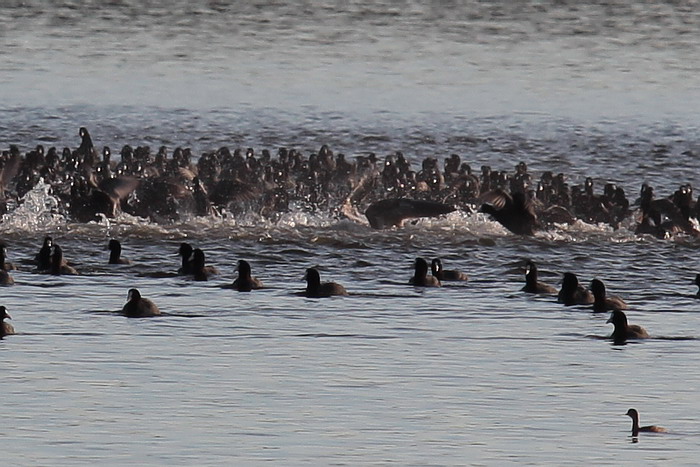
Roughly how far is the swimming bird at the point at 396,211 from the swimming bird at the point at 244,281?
557cm

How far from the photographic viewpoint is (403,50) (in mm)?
55406

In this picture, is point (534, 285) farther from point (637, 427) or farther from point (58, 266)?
point (637, 427)

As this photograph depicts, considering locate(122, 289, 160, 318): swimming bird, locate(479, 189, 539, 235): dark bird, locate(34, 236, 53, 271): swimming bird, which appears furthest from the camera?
locate(479, 189, 539, 235): dark bird

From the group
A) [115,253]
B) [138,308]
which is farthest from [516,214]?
[138,308]

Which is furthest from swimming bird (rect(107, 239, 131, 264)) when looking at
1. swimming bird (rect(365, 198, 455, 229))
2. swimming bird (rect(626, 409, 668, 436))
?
swimming bird (rect(626, 409, 668, 436))

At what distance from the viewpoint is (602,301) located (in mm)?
21578

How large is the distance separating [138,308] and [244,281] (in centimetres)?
268

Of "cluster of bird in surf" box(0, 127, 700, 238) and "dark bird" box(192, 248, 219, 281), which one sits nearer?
"dark bird" box(192, 248, 219, 281)

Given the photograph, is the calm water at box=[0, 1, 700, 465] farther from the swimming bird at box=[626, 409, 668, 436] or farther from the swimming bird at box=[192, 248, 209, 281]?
the swimming bird at box=[192, 248, 209, 281]

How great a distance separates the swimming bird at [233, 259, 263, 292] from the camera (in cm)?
2272

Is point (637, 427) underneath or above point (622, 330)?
underneath

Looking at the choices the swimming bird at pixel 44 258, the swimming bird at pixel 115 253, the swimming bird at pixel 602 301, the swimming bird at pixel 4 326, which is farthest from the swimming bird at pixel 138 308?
the swimming bird at pixel 602 301

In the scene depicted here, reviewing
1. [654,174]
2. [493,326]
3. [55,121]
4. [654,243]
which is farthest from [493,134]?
[493,326]

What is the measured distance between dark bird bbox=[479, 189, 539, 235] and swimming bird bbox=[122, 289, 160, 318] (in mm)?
8800
